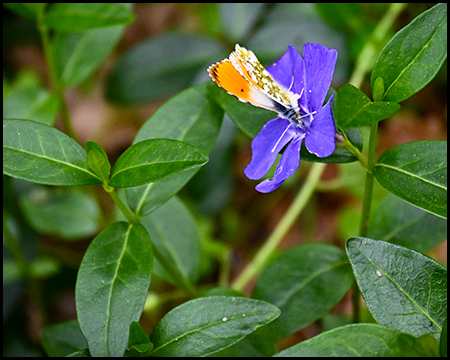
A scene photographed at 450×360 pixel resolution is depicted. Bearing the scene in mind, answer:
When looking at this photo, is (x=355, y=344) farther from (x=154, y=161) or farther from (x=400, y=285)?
(x=154, y=161)

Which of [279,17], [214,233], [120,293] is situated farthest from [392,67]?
[214,233]

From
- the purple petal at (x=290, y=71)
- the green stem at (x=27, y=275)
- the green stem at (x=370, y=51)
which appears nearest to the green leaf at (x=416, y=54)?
the purple petal at (x=290, y=71)

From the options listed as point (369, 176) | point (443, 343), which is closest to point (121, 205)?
point (369, 176)

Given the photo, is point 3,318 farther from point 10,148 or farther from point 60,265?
point 10,148

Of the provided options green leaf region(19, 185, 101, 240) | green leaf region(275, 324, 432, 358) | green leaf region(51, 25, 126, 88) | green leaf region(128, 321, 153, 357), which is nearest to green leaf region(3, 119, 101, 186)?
green leaf region(128, 321, 153, 357)

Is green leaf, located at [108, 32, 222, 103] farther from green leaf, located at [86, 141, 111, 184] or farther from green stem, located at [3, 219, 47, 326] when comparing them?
green leaf, located at [86, 141, 111, 184]

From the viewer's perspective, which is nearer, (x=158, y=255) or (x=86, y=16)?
(x=158, y=255)
